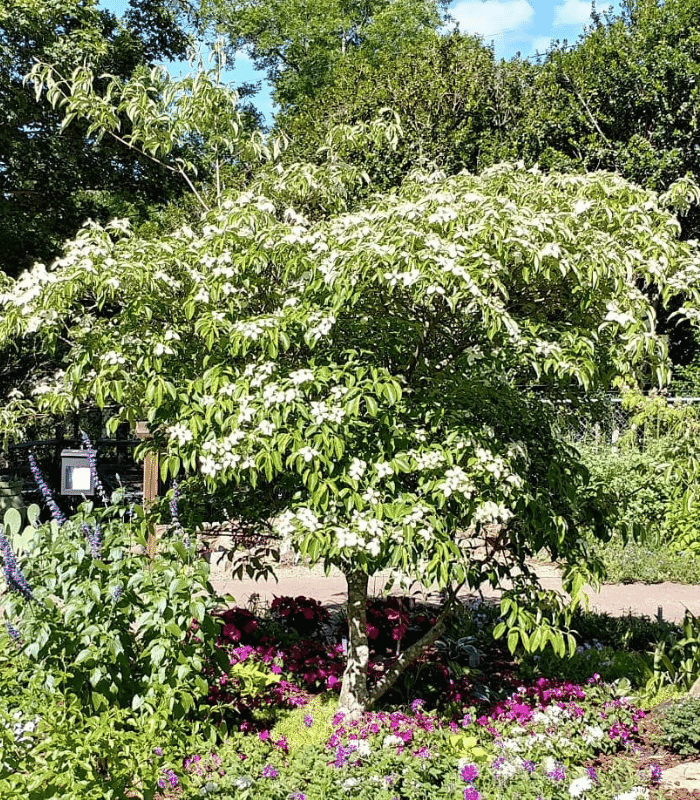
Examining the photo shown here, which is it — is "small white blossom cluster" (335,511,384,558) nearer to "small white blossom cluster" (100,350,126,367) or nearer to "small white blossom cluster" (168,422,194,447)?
"small white blossom cluster" (168,422,194,447)

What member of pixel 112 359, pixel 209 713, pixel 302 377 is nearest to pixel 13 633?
pixel 209 713

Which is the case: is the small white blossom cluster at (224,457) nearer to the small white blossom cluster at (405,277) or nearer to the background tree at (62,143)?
the small white blossom cluster at (405,277)

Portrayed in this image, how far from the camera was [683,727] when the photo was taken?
125 inches

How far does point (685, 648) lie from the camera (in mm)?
4211

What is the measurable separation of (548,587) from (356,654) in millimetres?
3141

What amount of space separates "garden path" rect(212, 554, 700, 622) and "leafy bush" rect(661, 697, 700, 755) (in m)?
2.06

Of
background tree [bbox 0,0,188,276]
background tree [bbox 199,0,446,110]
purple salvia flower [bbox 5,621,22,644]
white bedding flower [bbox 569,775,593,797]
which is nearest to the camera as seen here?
white bedding flower [bbox 569,775,593,797]

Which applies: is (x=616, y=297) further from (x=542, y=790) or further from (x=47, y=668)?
(x=47, y=668)

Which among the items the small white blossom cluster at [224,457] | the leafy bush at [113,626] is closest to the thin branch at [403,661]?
the leafy bush at [113,626]

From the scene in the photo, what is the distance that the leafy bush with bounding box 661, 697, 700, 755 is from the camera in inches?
123

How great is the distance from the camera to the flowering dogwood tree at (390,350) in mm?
2666

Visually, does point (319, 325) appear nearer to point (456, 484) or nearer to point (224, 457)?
point (224, 457)

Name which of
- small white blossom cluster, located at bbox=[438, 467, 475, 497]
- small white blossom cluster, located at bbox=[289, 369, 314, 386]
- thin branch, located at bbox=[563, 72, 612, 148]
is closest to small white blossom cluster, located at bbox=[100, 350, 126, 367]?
small white blossom cluster, located at bbox=[289, 369, 314, 386]

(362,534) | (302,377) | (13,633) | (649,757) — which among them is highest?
(302,377)
